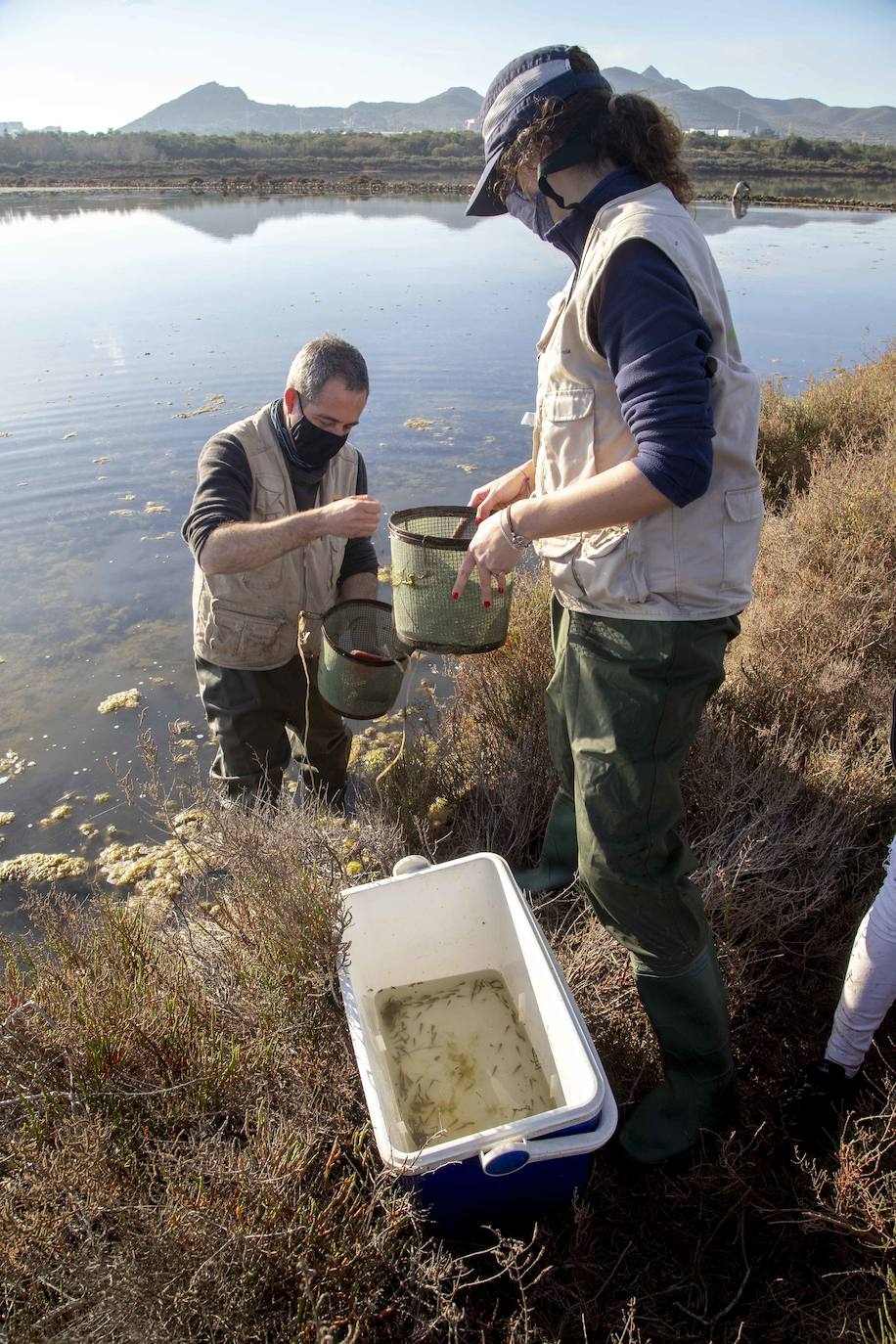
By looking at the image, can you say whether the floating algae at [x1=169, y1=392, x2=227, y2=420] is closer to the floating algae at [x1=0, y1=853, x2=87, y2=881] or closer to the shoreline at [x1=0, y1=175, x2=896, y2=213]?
the floating algae at [x1=0, y1=853, x2=87, y2=881]

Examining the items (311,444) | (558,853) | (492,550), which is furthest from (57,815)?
(492,550)

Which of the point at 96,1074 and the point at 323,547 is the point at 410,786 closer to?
the point at 323,547

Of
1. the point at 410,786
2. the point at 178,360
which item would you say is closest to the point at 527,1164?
the point at 410,786

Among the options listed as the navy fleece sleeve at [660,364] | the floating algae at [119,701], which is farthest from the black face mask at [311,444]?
the floating algae at [119,701]

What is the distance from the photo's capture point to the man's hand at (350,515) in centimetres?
269

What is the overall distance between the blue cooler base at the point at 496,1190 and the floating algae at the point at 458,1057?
0.21 m

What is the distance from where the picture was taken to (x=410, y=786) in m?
3.42

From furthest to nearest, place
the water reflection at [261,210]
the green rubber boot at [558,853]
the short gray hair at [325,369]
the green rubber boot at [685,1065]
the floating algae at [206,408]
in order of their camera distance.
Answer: the water reflection at [261,210], the floating algae at [206,408], the short gray hair at [325,369], the green rubber boot at [558,853], the green rubber boot at [685,1065]

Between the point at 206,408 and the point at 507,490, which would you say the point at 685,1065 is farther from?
the point at 206,408

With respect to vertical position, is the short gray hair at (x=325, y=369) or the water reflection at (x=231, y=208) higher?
the water reflection at (x=231, y=208)

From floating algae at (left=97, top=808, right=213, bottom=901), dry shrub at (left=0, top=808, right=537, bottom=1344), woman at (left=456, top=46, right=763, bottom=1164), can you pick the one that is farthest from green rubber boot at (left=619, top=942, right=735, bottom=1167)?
floating algae at (left=97, top=808, right=213, bottom=901)

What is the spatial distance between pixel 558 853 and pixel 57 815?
8.85 feet

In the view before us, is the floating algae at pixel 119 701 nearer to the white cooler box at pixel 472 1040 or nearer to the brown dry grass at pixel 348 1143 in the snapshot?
the brown dry grass at pixel 348 1143

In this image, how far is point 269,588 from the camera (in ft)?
10.7
